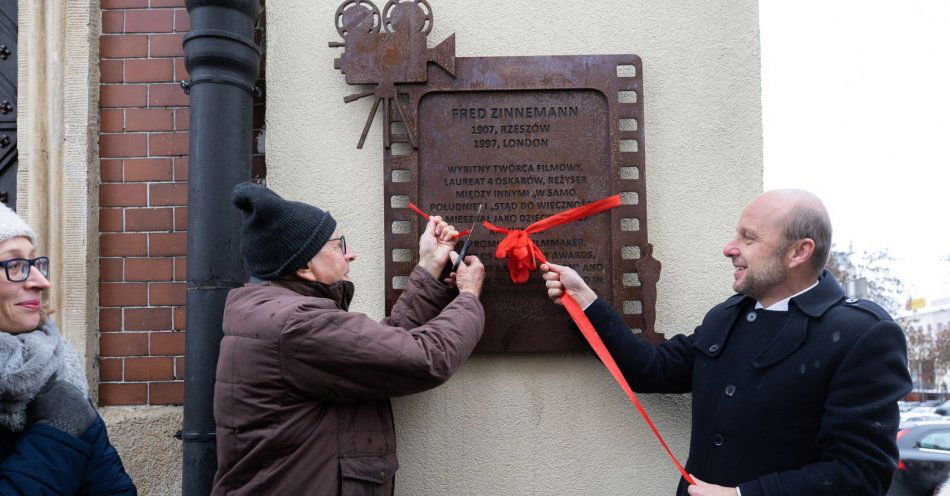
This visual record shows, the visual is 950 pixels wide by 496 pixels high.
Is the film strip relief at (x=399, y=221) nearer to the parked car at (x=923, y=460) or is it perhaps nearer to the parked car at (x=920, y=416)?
the parked car at (x=923, y=460)

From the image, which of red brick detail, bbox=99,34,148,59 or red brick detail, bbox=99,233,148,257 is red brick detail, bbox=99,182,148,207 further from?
red brick detail, bbox=99,34,148,59

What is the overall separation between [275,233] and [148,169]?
1.19 m

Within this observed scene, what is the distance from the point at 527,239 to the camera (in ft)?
8.56

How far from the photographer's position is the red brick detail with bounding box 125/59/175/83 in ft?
10.0

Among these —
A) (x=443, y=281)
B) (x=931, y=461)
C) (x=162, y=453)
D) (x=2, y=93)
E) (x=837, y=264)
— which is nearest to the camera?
(x=443, y=281)

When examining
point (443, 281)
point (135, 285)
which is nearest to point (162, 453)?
point (135, 285)

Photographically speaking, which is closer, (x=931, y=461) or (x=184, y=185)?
(x=184, y=185)

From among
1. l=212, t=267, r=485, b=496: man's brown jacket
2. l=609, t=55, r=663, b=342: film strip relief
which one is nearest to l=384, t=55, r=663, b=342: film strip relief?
l=609, t=55, r=663, b=342: film strip relief

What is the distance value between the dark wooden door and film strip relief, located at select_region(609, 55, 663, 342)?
8.63 ft

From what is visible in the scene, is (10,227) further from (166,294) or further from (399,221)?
(399,221)

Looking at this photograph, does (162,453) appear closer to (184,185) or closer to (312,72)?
(184,185)

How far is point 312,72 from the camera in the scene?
2.87 m

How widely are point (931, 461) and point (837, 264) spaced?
921 inches

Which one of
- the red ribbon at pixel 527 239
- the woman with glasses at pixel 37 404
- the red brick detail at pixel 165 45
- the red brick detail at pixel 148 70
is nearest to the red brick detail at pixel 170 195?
the red brick detail at pixel 148 70
